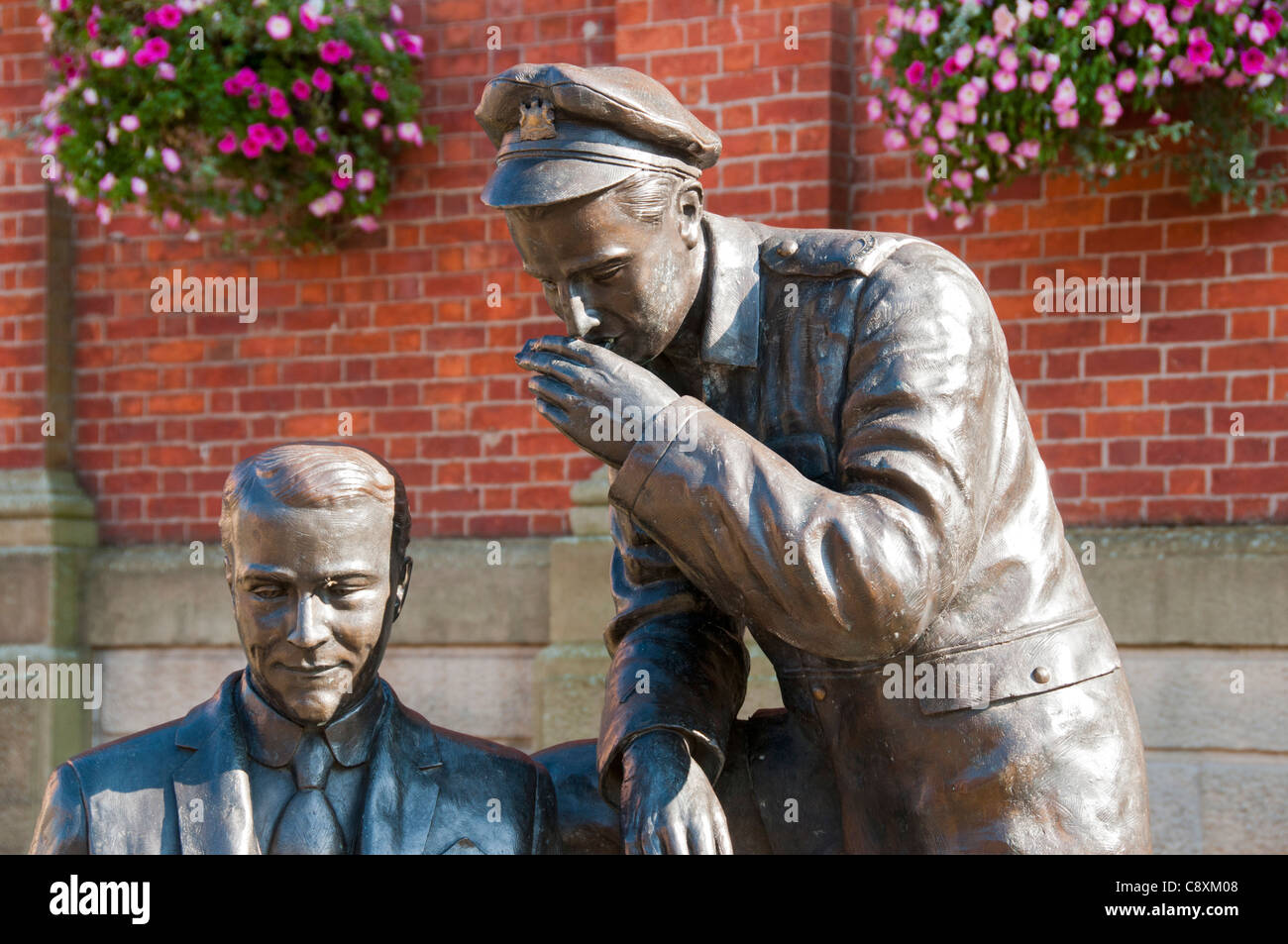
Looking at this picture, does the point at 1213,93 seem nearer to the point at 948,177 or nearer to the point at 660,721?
the point at 948,177

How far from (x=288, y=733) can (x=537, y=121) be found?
94 centimetres

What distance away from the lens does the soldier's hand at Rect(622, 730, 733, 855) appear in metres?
2.06

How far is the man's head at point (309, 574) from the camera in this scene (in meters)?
2.09

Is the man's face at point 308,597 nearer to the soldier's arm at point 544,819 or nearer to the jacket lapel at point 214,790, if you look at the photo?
the jacket lapel at point 214,790

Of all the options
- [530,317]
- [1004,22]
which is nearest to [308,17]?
[530,317]

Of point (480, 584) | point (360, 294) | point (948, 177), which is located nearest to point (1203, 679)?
point (948, 177)

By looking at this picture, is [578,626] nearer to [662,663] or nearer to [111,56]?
[111,56]

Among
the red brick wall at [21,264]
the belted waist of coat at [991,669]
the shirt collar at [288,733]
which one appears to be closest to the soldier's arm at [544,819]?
the shirt collar at [288,733]

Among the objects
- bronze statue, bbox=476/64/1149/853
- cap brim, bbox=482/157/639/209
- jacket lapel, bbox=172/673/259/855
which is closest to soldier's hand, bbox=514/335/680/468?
bronze statue, bbox=476/64/1149/853

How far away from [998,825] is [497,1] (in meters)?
4.21

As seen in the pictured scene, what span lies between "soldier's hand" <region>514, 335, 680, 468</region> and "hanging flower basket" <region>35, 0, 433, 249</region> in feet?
12.0

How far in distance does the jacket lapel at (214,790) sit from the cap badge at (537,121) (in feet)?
3.06

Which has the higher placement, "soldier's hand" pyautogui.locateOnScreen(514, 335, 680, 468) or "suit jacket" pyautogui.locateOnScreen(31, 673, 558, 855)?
"soldier's hand" pyautogui.locateOnScreen(514, 335, 680, 468)

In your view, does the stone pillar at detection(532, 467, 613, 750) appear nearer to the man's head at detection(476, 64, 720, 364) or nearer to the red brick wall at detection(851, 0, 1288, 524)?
the red brick wall at detection(851, 0, 1288, 524)
